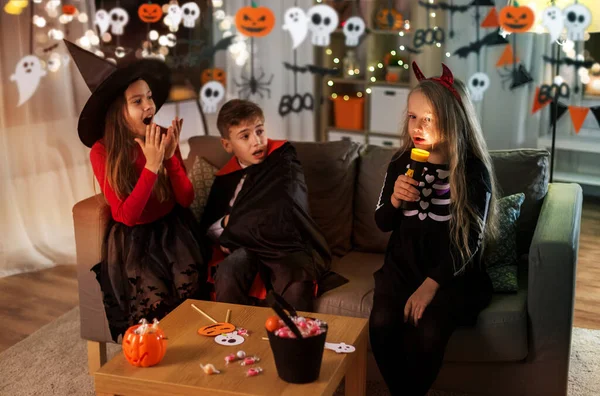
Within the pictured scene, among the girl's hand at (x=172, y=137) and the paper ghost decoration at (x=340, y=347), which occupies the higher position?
the girl's hand at (x=172, y=137)

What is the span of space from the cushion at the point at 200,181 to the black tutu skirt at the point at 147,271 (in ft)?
0.66

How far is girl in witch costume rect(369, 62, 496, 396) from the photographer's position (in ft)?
7.56

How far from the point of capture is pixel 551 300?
2.31 meters

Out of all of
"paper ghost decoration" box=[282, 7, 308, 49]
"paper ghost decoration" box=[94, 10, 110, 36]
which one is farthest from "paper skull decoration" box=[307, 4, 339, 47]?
"paper ghost decoration" box=[94, 10, 110, 36]

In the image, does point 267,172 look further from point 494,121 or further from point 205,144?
point 494,121

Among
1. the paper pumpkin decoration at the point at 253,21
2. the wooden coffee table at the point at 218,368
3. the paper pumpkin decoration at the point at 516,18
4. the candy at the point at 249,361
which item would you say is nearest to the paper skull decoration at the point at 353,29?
the paper pumpkin decoration at the point at 253,21

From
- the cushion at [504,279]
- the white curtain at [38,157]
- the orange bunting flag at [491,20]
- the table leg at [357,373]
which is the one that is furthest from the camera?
the orange bunting flag at [491,20]

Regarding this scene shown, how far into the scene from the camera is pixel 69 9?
4035 mm

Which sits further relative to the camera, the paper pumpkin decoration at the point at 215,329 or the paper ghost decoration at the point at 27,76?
the paper ghost decoration at the point at 27,76

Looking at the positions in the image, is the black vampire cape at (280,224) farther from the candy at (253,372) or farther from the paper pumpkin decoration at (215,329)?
the candy at (253,372)

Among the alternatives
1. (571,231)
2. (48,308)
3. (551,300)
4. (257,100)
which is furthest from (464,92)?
(257,100)

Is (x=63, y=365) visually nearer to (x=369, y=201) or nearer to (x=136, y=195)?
(x=136, y=195)

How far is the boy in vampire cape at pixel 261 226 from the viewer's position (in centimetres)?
256

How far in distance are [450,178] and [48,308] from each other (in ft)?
6.62
